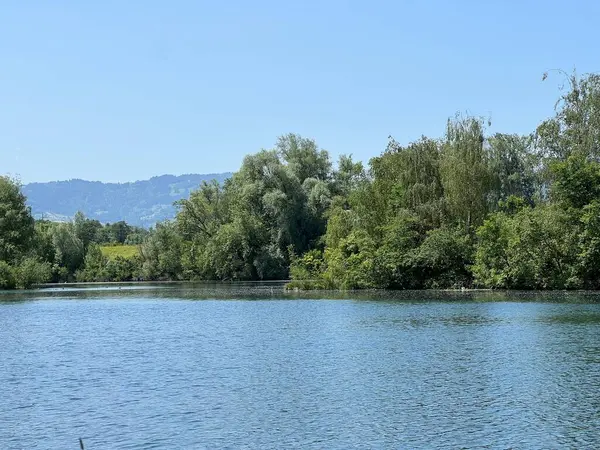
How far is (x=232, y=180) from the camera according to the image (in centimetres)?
11381

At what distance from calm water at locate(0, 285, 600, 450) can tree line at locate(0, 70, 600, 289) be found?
14.2m

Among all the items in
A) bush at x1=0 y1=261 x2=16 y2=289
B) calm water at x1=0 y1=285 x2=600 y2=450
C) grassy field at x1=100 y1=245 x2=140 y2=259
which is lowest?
calm water at x1=0 y1=285 x2=600 y2=450

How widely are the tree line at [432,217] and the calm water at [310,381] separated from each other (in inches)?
560

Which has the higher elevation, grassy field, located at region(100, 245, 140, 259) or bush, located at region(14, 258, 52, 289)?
grassy field, located at region(100, 245, 140, 259)

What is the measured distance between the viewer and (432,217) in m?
69.9

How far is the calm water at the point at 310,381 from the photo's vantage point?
18.6 m

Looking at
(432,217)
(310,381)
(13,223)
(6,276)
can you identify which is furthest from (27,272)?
(310,381)

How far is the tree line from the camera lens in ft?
199

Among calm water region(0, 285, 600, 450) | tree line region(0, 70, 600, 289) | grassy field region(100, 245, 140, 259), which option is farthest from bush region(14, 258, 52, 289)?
calm water region(0, 285, 600, 450)

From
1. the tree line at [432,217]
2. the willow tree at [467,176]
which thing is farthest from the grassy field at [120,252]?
the willow tree at [467,176]

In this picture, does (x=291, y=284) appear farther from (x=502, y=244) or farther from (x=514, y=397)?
(x=514, y=397)

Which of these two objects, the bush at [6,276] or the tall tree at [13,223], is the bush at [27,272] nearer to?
the bush at [6,276]

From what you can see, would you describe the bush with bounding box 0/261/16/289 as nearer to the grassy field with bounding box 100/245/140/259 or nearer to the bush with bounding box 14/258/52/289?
the bush with bounding box 14/258/52/289

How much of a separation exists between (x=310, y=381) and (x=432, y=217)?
46707 millimetres
